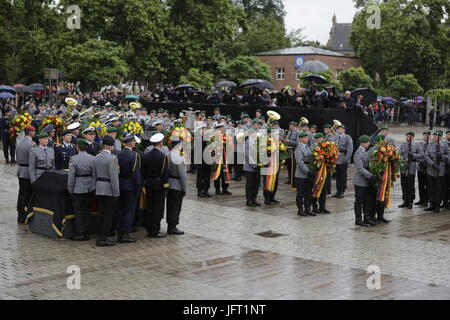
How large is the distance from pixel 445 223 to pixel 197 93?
17.2 m

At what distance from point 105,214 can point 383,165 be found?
231 inches

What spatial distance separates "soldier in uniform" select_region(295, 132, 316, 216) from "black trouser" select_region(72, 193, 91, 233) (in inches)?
198

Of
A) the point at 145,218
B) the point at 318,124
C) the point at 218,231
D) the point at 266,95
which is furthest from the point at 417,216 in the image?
the point at 266,95

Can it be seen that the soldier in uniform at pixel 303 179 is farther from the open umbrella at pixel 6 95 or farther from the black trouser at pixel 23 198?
the open umbrella at pixel 6 95

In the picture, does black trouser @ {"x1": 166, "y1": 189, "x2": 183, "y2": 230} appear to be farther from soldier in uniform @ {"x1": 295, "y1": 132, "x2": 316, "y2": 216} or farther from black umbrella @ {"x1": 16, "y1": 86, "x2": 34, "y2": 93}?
black umbrella @ {"x1": 16, "y1": 86, "x2": 34, "y2": 93}

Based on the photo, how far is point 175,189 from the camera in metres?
13.2

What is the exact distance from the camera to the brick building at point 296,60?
64000 mm

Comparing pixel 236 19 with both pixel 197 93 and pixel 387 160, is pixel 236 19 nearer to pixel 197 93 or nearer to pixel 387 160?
pixel 197 93

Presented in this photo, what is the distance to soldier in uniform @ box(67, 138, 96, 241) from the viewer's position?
1212 cm

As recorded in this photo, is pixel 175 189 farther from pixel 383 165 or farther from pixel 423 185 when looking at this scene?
pixel 423 185

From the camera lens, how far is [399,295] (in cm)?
920

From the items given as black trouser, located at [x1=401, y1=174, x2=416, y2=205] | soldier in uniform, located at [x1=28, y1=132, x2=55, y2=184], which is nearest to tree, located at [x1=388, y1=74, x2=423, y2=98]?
black trouser, located at [x1=401, y1=174, x2=416, y2=205]

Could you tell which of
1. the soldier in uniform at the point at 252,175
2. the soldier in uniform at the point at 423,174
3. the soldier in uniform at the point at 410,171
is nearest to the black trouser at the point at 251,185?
the soldier in uniform at the point at 252,175

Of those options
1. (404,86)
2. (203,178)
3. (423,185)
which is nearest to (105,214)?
(203,178)
